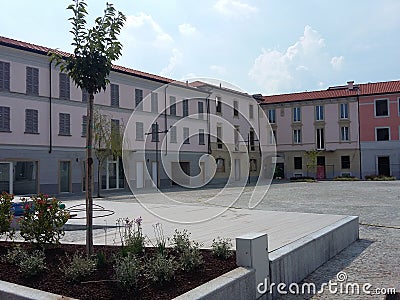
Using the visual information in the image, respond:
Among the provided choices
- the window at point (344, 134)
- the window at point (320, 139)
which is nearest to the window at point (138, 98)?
the window at point (320, 139)

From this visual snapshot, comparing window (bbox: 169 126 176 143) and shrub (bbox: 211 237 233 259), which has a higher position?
window (bbox: 169 126 176 143)

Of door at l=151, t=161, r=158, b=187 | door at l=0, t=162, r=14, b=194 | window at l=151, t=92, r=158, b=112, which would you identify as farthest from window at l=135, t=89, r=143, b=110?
door at l=0, t=162, r=14, b=194

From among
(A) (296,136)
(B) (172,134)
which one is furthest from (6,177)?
(A) (296,136)

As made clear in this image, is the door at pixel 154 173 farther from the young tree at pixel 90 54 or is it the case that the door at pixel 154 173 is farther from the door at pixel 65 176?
the young tree at pixel 90 54

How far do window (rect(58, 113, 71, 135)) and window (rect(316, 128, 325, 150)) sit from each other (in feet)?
89.9

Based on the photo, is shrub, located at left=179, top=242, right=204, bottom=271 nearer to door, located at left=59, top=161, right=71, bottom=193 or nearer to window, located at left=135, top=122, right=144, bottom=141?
door, located at left=59, top=161, right=71, bottom=193

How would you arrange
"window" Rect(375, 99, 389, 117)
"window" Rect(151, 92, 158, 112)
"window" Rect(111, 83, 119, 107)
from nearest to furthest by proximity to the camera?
"window" Rect(111, 83, 119, 107) < "window" Rect(151, 92, 158, 112) < "window" Rect(375, 99, 389, 117)

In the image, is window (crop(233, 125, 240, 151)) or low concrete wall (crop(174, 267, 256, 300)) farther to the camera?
window (crop(233, 125, 240, 151))

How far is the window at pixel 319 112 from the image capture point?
4381 centimetres

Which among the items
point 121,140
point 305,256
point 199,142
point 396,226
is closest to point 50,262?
point 305,256

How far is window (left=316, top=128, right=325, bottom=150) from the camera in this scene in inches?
1730

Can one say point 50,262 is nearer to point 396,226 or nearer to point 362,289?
point 362,289

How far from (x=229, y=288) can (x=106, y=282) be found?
51.2 inches

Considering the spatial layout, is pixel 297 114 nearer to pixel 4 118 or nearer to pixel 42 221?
pixel 4 118
